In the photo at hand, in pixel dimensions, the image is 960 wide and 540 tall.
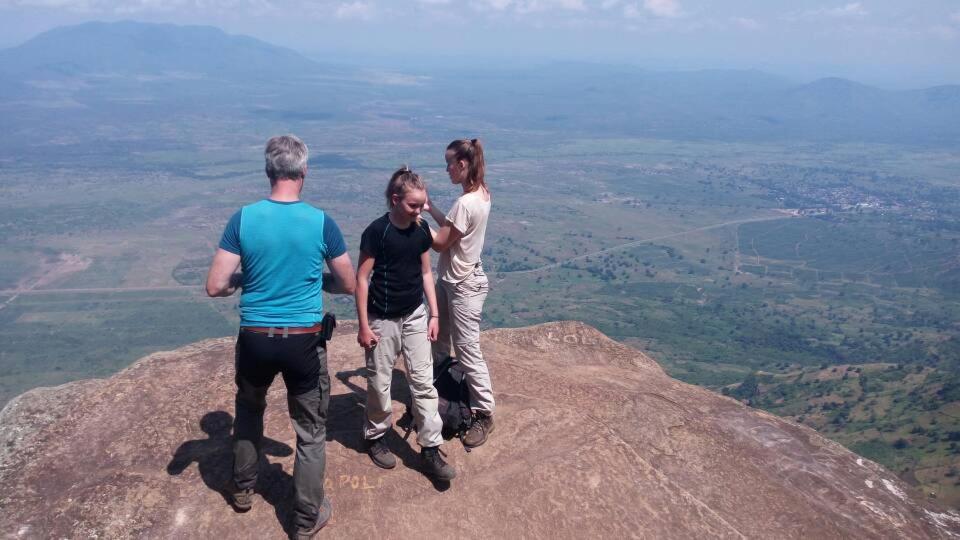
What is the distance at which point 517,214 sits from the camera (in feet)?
552

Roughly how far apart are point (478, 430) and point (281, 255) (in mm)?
3867

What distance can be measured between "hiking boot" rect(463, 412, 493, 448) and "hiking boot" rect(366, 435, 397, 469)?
3.33 ft

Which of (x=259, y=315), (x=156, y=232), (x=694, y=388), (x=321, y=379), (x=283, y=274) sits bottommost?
(x=156, y=232)

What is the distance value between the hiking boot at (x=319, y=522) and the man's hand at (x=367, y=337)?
1698mm

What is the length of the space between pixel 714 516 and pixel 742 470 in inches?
57.4

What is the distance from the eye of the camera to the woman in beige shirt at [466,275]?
7590mm

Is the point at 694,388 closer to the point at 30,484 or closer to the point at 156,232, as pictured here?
the point at 30,484

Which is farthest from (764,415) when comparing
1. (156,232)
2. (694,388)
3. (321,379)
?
(156,232)

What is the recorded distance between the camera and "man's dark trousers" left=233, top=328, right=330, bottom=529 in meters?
6.13

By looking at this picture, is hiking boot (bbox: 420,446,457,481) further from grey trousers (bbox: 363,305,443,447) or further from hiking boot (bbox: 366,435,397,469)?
hiking boot (bbox: 366,435,397,469)

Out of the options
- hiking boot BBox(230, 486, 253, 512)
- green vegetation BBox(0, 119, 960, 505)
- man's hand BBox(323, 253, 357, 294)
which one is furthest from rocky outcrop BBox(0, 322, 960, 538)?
green vegetation BBox(0, 119, 960, 505)

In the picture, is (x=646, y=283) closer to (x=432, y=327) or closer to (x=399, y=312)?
(x=432, y=327)

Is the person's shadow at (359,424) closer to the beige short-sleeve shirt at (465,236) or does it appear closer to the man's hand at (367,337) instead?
the man's hand at (367,337)

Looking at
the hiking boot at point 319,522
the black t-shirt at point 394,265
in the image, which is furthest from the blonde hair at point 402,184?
the hiking boot at point 319,522
